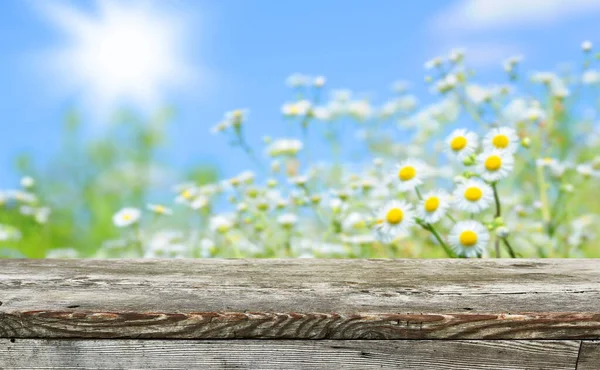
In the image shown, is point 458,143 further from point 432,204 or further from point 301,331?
point 301,331

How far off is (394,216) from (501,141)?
36 centimetres

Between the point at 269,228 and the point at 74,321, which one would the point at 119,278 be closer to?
the point at 74,321

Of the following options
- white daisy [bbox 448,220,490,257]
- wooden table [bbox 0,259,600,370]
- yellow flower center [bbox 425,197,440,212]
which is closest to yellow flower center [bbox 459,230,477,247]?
white daisy [bbox 448,220,490,257]

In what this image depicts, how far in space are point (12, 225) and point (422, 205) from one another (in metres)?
2.34

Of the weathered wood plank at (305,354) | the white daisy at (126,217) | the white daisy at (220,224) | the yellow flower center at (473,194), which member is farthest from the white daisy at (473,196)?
the white daisy at (126,217)

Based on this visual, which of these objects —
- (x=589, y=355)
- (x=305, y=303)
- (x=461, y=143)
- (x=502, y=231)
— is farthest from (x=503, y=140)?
(x=305, y=303)

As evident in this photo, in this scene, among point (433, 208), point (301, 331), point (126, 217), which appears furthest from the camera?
point (126, 217)

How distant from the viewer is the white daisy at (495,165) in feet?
5.41

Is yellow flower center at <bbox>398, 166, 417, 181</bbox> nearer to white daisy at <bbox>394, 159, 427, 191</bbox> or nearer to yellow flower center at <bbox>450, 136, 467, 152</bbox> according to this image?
white daisy at <bbox>394, 159, 427, 191</bbox>

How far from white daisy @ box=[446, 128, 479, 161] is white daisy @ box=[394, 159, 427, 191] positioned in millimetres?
94

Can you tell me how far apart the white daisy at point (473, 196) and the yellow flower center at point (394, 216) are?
15cm

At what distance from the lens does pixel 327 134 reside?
9.48 ft

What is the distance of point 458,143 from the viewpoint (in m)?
1.73

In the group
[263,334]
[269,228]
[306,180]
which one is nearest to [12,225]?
[269,228]
